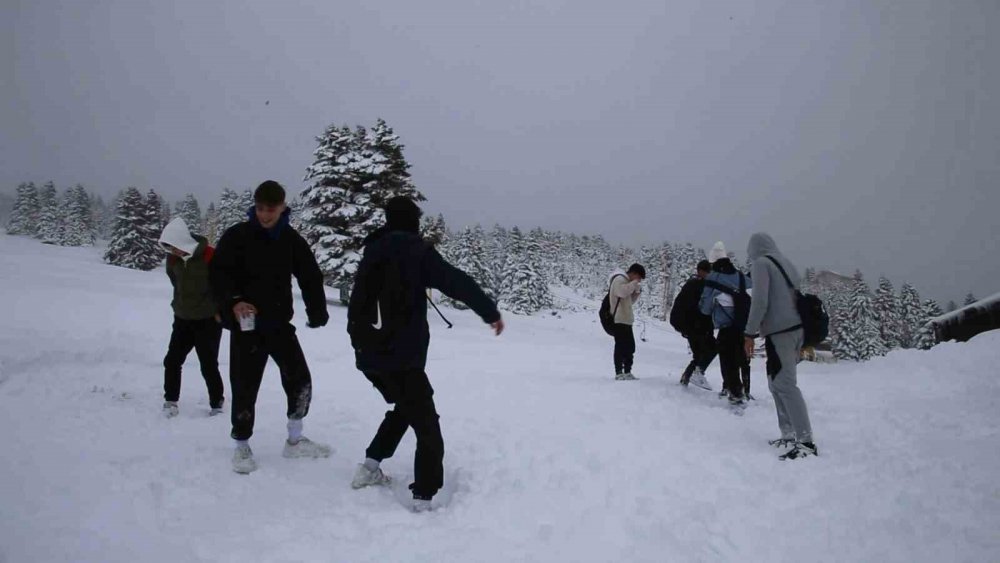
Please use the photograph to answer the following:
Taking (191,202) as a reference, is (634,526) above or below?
below

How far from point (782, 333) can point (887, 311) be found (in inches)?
2683

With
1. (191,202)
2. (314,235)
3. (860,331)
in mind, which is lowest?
(860,331)

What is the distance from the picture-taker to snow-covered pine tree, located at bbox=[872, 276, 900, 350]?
184 feet

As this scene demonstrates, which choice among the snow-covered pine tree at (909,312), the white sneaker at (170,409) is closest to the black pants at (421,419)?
the white sneaker at (170,409)

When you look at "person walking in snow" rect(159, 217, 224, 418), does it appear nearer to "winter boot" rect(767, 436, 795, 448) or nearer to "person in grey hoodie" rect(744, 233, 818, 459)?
"person in grey hoodie" rect(744, 233, 818, 459)

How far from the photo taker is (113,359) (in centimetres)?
777

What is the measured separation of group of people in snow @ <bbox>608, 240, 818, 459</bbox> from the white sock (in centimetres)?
447

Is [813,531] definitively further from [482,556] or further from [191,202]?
[191,202]

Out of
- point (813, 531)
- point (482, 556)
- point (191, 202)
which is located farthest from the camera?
point (191, 202)

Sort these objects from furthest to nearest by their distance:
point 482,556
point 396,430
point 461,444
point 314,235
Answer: point 314,235, point 461,444, point 396,430, point 482,556

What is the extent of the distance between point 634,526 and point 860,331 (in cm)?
5726

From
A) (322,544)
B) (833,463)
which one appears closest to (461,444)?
(322,544)

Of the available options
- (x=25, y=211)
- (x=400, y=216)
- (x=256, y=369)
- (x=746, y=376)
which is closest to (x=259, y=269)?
(x=256, y=369)

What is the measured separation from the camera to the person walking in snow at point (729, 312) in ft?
20.9
